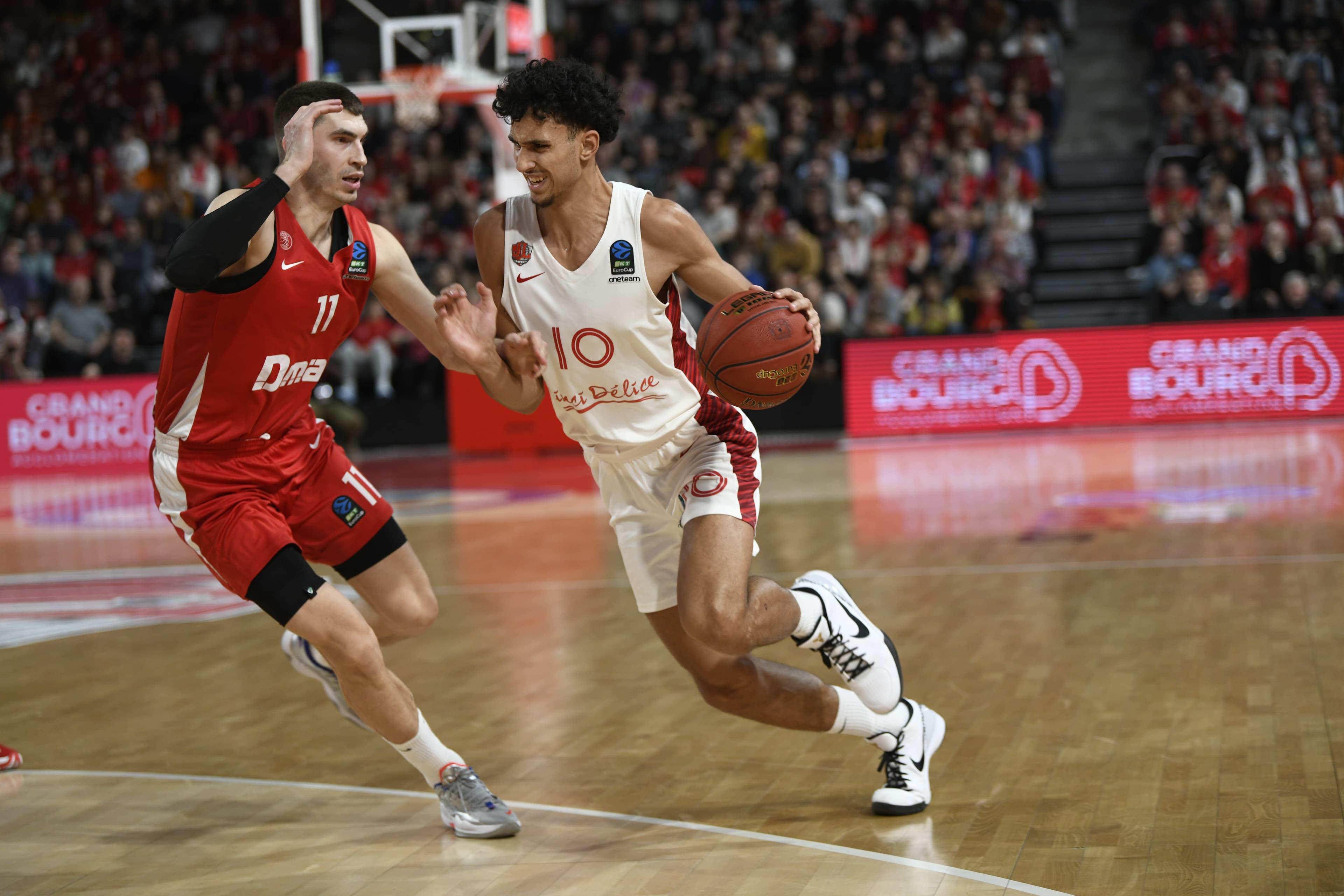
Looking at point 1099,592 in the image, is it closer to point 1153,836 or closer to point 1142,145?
point 1153,836

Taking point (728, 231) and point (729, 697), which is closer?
point (729, 697)

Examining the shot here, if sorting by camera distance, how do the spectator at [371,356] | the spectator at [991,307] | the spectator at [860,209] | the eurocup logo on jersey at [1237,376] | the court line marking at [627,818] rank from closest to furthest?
1. the court line marking at [627,818]
2. the eurocup logo on jersey at [1237,376]
3. the spectator at [991,307]
4. the spectator at [371,356]
5. the spectator at [860,209]

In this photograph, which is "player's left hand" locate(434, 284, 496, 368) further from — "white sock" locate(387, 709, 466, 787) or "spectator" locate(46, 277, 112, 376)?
"spectator" locate(46, 277, 112, 376)

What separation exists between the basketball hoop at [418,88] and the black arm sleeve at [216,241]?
11.0 m

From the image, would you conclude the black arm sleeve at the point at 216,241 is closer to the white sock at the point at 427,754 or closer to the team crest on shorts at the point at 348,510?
the team crest on shorts at the point at 348,510

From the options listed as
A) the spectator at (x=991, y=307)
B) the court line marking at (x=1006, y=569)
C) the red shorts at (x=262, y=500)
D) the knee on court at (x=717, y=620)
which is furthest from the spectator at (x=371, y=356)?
the knee on court at (x=717, y=620)

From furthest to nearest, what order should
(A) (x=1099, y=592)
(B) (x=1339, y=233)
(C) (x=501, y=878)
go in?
(B) (x=1339, y=233), (A) (x=1099, y=592), (C) (x=501, y=878)

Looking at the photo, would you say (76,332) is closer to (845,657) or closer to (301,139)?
(301,139)

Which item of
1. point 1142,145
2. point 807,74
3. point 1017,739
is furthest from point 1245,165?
point 1017,739

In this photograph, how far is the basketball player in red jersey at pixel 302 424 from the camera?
3.97 metres

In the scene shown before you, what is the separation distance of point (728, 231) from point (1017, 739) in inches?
497

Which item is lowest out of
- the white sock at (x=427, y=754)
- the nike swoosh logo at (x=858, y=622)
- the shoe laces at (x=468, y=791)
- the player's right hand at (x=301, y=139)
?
the shoe laces at (x=468, y=791)

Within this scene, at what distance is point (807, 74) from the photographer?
744 inches

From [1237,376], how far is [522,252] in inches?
464
